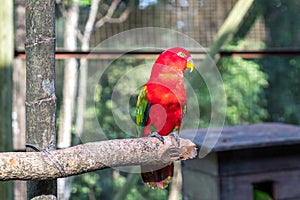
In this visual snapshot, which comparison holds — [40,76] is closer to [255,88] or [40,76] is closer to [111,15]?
[111,15]

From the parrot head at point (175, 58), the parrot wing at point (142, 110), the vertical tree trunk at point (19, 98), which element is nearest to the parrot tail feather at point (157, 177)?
the parrot wing at point (142, 110)

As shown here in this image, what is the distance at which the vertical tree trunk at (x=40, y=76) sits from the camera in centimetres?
62

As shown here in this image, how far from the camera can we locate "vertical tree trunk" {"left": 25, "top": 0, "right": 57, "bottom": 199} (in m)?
0.62

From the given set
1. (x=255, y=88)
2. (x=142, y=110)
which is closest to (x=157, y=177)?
(x=142, y=110)

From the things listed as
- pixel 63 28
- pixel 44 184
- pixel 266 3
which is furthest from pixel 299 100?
pixel 44 184

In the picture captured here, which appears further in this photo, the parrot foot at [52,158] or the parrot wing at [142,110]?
the parrot wing at [142,110]

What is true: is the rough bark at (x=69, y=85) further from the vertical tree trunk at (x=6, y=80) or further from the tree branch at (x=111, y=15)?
the vertical tree trunk at (x=6, y=80)

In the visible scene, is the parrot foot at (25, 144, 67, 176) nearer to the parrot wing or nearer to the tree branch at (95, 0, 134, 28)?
the parrot wing

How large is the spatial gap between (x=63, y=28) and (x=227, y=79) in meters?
0.96

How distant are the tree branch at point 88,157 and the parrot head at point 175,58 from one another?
158 millimetres

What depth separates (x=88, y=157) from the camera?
0.63 m

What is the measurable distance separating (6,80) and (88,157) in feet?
1.73

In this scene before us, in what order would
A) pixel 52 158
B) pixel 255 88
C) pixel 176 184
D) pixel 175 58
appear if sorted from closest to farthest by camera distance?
1. pixel 52 158
2. pixel 175 58
3. pixel 176 184
4. pixel 255 88

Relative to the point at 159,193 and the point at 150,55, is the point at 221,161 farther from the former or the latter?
the point at 159,193
